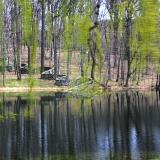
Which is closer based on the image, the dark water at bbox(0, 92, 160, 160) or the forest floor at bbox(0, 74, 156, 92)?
the dark water at bbox(0, 92, 160, 160)

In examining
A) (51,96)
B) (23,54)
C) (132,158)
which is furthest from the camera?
(23,54)

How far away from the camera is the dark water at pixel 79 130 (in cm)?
2222

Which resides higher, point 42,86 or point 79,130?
point 42,86

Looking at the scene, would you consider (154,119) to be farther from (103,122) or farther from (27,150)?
(27,150)

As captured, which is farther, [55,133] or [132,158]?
[55,133]

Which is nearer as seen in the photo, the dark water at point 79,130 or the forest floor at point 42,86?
the dark water at point 79,130

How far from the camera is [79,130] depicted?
29078 mm

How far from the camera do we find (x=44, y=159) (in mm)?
20906

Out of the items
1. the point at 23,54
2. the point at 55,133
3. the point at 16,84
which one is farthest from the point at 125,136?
the point at 23,54

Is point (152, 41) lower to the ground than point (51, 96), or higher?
higher

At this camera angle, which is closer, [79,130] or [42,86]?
[79,130]

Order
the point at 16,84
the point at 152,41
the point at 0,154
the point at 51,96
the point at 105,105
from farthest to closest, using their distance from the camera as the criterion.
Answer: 1. the point at 16,84
2. the point at 51,96
3. the point at 105,105
4. the point at 0,154
5. the point at 152,41

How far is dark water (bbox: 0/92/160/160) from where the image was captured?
22.2 m

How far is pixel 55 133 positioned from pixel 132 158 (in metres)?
8.16
